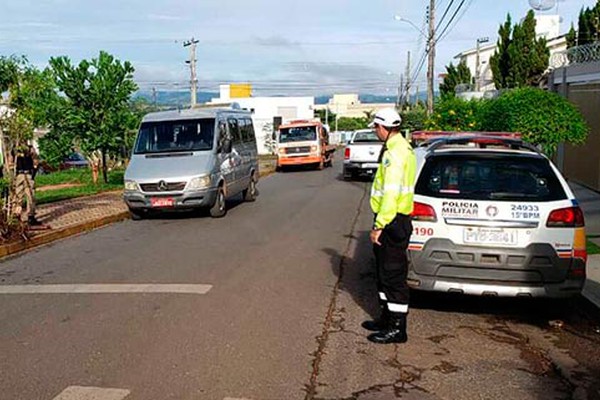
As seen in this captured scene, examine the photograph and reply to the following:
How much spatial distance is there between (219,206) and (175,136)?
6.21ft

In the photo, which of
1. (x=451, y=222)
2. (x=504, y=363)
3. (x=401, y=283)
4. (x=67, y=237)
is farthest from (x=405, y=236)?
(x=67, y=237)

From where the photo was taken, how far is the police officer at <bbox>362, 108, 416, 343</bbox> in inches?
206

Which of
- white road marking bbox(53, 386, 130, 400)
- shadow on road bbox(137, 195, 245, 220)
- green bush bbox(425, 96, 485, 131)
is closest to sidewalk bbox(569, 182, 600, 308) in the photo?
green bush bbox(425, 96, 485, 131)

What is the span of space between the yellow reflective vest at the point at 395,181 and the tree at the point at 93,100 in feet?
56.6

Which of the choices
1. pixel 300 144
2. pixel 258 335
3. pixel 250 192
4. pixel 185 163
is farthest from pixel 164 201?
pixel 300 144

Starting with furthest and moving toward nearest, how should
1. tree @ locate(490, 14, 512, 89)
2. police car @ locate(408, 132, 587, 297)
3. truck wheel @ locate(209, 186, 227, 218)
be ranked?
1. tree @ locate(490, 14, 512, 89)
2. truck wheel @ locate(209, 186, 227, 218)
3. police car @ locate(408, 132, 587, 297)

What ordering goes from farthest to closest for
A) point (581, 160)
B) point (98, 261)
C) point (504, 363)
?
point (581, 160) < point (98, 261) < point (504, 363)

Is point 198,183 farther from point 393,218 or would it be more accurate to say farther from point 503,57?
point 503,57

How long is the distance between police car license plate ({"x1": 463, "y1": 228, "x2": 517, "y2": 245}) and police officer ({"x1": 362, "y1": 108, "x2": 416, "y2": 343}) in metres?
0.79

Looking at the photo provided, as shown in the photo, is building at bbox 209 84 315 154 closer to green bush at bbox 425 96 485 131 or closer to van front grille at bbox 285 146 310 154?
van front grille at bbox 285 146 310 154

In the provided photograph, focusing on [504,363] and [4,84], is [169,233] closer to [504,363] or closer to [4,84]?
[4,84]

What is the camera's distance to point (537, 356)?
17.2 ft

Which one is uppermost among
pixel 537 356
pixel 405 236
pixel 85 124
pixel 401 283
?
pixel 85 124

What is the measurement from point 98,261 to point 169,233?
2579 mm
